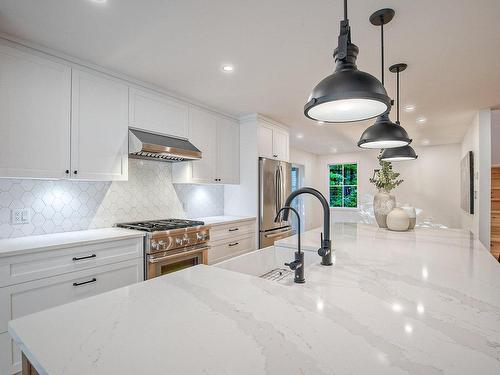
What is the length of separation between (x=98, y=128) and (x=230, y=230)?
1804mm

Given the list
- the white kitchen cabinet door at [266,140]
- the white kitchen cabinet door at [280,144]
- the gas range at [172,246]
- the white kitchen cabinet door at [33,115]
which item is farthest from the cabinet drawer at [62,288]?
the white kitchen cabinet door at [280,144]

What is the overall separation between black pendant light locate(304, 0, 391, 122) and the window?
6666mm

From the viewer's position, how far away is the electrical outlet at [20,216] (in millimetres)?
2209

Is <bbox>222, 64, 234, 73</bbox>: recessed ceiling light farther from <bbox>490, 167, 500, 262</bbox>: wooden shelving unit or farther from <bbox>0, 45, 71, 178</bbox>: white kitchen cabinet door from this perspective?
<bbox>490, 167, 500, 262</bbox>: wooden shelving unit

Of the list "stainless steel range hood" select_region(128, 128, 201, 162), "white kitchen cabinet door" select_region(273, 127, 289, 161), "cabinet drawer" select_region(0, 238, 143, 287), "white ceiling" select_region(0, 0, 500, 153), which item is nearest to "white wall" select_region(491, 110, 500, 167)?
"white ceiling" select_region(0, 0, 500, 153)

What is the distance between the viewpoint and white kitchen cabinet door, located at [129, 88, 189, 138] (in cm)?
276

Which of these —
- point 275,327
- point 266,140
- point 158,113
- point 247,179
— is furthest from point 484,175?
point 275,327

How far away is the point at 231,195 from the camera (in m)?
4.16

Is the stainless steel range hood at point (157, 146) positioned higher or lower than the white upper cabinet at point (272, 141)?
lower

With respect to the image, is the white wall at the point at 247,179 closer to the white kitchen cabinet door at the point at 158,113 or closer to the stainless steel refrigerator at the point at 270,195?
the stainless steel refrigerator at the point at 270,195

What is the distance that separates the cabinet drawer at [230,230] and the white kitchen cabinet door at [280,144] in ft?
3.75

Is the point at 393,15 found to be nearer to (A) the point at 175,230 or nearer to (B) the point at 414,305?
(B) the point at 414,305

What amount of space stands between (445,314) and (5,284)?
226cm

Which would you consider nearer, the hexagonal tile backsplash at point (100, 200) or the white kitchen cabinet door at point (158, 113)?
the hexagonal tile backsplash at point (100, 200)
